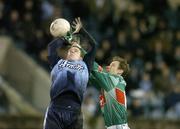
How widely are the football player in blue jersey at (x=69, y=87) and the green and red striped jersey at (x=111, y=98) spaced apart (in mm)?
521

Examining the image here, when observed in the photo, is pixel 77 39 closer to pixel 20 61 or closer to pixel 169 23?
pixel 20 61

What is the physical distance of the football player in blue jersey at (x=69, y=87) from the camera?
41.5ft

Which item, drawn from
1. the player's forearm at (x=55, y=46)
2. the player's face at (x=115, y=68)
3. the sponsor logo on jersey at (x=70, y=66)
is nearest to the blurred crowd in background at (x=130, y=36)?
the player's face at (x=115, y=68)

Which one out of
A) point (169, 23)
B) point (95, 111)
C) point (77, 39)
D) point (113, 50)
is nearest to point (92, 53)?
point (77, 39)

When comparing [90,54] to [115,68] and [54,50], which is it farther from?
[115,68]

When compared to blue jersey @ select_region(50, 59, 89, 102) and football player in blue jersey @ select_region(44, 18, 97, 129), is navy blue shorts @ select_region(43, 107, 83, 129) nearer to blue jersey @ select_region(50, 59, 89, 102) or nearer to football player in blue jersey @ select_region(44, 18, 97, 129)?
football player in blue jersey @ select_region(44, 18, 97, 129)

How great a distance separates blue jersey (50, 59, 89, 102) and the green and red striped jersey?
63 centimetres

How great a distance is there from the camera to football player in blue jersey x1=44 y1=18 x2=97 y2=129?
41.5 feet

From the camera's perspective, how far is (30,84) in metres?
22.5

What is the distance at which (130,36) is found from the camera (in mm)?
23469

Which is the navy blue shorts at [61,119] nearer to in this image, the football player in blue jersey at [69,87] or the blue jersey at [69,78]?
the football player in blue jersey at [69,87]

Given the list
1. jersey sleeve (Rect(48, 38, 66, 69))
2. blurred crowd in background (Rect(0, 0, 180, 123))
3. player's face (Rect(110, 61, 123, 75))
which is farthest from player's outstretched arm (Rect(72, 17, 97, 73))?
blurred crowd in background (Rect(0, 0, 180, 123))

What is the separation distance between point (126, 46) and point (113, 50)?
43 cm

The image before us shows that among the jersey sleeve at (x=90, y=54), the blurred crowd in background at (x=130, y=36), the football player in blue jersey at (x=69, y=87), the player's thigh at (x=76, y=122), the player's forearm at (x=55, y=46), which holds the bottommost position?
the player's thigh at (x=76, y=122)
